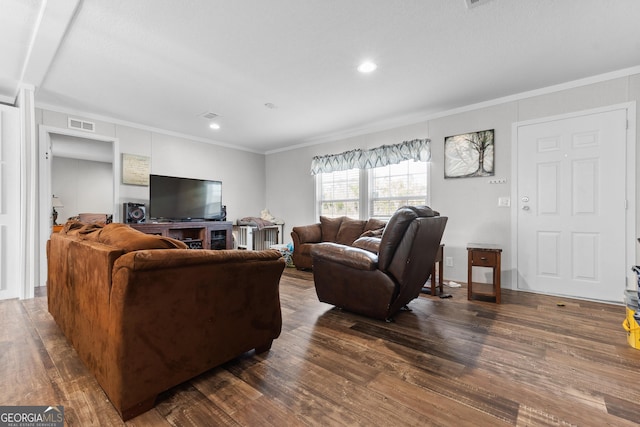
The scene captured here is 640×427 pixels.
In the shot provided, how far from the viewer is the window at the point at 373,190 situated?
4.40 meters

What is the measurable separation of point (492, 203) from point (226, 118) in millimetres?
3912

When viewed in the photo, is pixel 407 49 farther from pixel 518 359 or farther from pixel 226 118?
pixel 226 118

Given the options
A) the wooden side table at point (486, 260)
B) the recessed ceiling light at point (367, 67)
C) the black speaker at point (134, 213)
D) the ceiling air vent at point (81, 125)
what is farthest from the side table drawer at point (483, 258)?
the ceiling air vent at point (81, 125)

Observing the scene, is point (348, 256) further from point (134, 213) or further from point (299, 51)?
point (134, 213)

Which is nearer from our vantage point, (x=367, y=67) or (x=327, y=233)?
(x=367, y=67)

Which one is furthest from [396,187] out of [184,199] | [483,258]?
[184,199]

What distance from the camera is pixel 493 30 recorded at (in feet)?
7.44

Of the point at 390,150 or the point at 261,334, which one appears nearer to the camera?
the point at 261,334

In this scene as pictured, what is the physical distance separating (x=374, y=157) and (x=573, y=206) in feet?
8.49

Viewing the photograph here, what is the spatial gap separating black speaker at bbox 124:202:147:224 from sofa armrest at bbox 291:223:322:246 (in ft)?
7.71

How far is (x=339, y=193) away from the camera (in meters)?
5.35

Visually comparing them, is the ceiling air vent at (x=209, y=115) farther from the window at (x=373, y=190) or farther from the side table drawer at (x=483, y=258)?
the side table drawer at (x=483, y=258)

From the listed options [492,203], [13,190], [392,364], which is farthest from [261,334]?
[13,190]

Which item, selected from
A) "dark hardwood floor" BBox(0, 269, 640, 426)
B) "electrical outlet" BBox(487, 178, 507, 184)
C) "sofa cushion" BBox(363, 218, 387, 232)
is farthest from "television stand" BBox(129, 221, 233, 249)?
"electrical outlet" BBox(487, 178, 507, 184)
